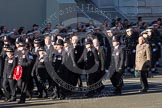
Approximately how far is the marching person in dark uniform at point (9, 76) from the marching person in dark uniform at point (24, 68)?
0.18m

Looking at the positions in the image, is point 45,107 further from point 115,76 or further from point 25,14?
point 25,14

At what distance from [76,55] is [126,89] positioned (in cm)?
230

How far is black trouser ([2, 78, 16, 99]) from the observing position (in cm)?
1658

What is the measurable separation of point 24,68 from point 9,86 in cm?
81

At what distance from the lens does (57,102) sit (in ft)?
53.4

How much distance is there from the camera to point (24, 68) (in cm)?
1650

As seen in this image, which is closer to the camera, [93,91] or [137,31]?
[93,91]

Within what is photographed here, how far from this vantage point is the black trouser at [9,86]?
16.6 meters

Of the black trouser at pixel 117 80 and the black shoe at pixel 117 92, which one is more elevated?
the black trouser at pixel 117 80

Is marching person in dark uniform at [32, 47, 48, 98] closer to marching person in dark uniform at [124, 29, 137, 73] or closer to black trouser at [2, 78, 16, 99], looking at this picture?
black trouser at [2, 78, 16, 99]

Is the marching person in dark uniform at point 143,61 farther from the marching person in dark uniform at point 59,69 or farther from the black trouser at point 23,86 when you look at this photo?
the black trouser at point 23,86

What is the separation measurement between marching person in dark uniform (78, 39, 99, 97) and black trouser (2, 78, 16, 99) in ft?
7.70

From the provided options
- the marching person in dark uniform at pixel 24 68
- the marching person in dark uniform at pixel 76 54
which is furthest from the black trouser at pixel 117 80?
the marching person in dark uniform at pixel 24 68

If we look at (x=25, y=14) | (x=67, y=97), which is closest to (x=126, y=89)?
(x=67, y=97)
